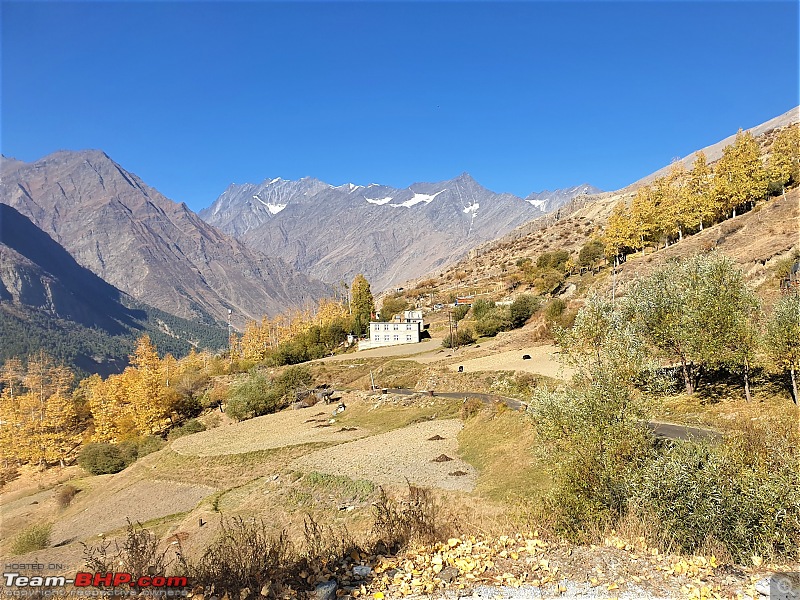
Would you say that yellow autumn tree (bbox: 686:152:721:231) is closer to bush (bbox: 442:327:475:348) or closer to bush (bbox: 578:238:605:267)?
bush (bbox: 578:238:605:267)

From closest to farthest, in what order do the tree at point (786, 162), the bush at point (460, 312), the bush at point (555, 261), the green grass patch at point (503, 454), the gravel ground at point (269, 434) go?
the green grass patch at point (503, 454)
the gravel ground at point (269, 434)
the tree at point (786, 162)
the bush at point (460, 312)
the bush at point (555, 261)

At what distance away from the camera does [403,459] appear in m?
33.7

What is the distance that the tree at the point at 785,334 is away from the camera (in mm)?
23547

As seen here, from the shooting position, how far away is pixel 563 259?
385 ft

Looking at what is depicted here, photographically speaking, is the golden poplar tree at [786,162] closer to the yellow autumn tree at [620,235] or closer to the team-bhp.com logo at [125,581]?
the yellow autumn tree at [620,235]

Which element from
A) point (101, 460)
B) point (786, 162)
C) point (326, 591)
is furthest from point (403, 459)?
point (786, 162)

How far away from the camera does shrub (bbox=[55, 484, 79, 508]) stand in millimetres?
47125

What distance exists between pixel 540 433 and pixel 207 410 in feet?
264

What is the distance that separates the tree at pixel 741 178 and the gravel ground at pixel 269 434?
73135 millimetres

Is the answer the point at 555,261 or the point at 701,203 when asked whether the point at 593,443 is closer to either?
the point at 701,203

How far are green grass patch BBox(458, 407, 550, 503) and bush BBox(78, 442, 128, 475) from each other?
46.1 metres

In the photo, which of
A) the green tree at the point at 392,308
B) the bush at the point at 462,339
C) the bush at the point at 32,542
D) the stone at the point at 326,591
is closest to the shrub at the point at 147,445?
the bush at the point at 32,542

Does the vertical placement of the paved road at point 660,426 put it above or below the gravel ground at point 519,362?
below

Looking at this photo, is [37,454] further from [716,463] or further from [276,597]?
[716,463]
